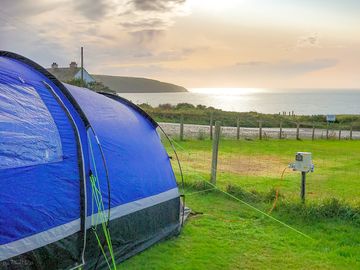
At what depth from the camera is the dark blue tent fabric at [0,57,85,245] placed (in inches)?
161

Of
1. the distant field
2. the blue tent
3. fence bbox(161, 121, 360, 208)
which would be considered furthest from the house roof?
the blue tent

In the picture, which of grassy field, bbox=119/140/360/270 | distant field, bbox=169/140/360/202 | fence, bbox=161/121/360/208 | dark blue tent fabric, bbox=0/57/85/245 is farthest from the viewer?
distant field, bbox=169/140/360/202

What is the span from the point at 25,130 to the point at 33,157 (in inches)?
11.5

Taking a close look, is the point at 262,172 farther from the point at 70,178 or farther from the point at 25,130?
the point at 25,130

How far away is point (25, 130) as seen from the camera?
4457 millimetres

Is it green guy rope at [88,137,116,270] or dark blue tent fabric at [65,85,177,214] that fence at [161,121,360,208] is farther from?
green guy rope at [88,137,116,270]

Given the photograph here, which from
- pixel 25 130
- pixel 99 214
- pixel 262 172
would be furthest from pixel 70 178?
pixel 262 172

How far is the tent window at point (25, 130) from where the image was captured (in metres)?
4.23

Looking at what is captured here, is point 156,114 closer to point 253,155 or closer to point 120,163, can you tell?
point 253,155

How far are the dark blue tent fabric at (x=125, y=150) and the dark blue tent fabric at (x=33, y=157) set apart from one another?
34cm

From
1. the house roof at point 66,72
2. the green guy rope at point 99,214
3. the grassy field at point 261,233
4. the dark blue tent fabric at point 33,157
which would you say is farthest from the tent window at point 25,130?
the house roof at point 66,72

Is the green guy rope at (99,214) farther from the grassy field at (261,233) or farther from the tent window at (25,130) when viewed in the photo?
the tent window at (25,130)

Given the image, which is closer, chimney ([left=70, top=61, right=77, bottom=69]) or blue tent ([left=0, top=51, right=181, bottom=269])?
blue tent ([left=0, top=51, right=181, bottom=269])

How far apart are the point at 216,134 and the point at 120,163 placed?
4215mm
